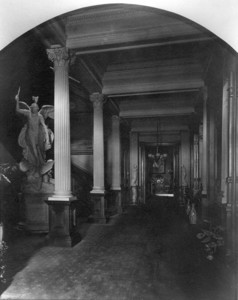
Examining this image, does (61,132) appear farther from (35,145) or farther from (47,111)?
(47,111)

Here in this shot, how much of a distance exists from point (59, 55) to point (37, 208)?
12.8 ft

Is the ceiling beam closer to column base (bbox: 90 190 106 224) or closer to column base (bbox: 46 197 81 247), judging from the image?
column base (bbox: 46 197 81 247)

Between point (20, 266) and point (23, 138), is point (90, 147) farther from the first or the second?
point (20, 266)

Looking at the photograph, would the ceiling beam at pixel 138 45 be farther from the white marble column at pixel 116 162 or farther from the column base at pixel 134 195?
the column base at pixel 134 195

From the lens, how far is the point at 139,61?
8.12m

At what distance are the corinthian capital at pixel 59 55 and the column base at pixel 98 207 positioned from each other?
4.50 m

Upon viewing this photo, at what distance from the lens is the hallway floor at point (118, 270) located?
140 inches

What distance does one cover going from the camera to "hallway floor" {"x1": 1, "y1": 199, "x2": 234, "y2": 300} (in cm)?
355

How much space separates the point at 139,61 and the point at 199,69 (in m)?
1.85

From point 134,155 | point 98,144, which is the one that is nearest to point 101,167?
point 98,144

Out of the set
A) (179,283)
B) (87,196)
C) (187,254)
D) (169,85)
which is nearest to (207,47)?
(169,85)

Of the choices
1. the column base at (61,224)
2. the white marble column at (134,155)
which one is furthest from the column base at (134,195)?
the column base at (61,224)

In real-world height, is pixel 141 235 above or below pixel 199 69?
below

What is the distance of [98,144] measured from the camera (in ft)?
30.1
